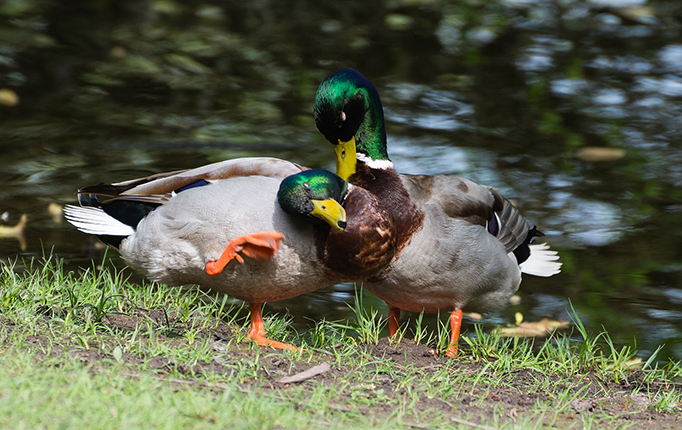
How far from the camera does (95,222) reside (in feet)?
10.1

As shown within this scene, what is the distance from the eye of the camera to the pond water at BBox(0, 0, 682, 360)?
15.4ft

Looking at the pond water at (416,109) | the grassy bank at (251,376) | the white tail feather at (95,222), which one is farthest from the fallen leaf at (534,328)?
the white tail feather at (95,222)

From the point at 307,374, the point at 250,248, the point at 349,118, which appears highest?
the point at 349,118

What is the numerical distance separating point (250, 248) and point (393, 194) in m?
0.86

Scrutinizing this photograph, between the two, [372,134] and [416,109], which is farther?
[416,109]

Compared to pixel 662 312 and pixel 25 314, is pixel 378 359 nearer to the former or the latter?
pixel 25 314

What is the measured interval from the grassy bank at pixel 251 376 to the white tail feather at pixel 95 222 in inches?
10.3

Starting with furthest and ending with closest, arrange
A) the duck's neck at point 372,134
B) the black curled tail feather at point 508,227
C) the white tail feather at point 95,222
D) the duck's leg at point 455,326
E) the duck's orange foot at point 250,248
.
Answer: the black curled tail feather at point 508,227
the duck's neck at point 372,134
the duck's leg at point 455,326
the white tail feather at point 95,222
the duck's orange foot at point 250,248

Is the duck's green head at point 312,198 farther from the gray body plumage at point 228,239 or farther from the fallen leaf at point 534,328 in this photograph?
the fallen leaf at point 534,328

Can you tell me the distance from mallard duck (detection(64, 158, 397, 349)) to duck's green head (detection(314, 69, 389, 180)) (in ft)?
1.49

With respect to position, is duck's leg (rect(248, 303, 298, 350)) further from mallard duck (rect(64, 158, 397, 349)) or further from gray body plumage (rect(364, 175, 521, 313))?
gray body plumage (rect(364, 175, 521, 313))

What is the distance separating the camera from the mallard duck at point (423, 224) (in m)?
3.33

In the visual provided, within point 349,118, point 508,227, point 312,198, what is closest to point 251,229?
point 312,198

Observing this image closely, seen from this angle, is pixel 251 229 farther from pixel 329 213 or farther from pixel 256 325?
pixel 256 325
